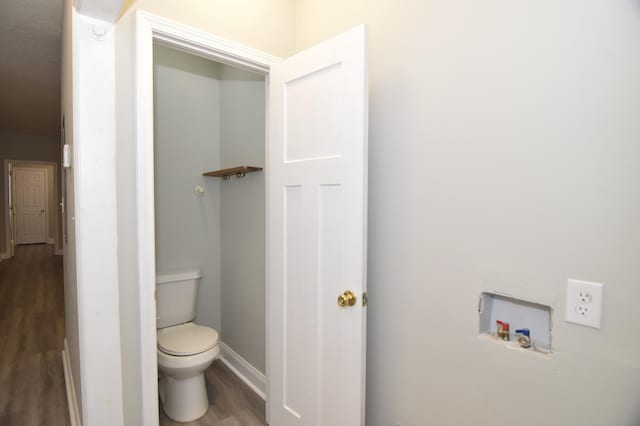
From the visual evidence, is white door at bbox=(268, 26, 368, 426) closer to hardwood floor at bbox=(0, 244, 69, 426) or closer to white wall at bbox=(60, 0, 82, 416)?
white wall at bbox=(60, 0, 82, 416)

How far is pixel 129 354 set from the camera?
1.38m

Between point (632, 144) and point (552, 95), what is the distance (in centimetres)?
24

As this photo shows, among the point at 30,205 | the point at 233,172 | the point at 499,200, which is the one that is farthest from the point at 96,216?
the point at 30,205

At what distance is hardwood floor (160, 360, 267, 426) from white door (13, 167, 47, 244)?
8.85m

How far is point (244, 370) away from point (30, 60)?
3346 millimetres

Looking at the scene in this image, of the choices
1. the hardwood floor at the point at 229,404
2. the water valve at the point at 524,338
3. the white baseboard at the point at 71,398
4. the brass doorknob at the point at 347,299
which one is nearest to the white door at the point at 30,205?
the white baseboard at the point at 71,398

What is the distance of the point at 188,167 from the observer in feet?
8.41

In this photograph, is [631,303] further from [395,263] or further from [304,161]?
[304,161]

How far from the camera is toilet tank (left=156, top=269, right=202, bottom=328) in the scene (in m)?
2.30

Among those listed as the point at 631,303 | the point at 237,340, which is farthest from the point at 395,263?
the point at 237,340

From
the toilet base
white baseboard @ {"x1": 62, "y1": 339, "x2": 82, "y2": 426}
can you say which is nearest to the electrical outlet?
the toilet base

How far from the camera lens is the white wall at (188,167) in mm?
2436

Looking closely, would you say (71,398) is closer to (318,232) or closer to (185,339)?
(185,339)

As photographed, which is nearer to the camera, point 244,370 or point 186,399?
point 186,399
